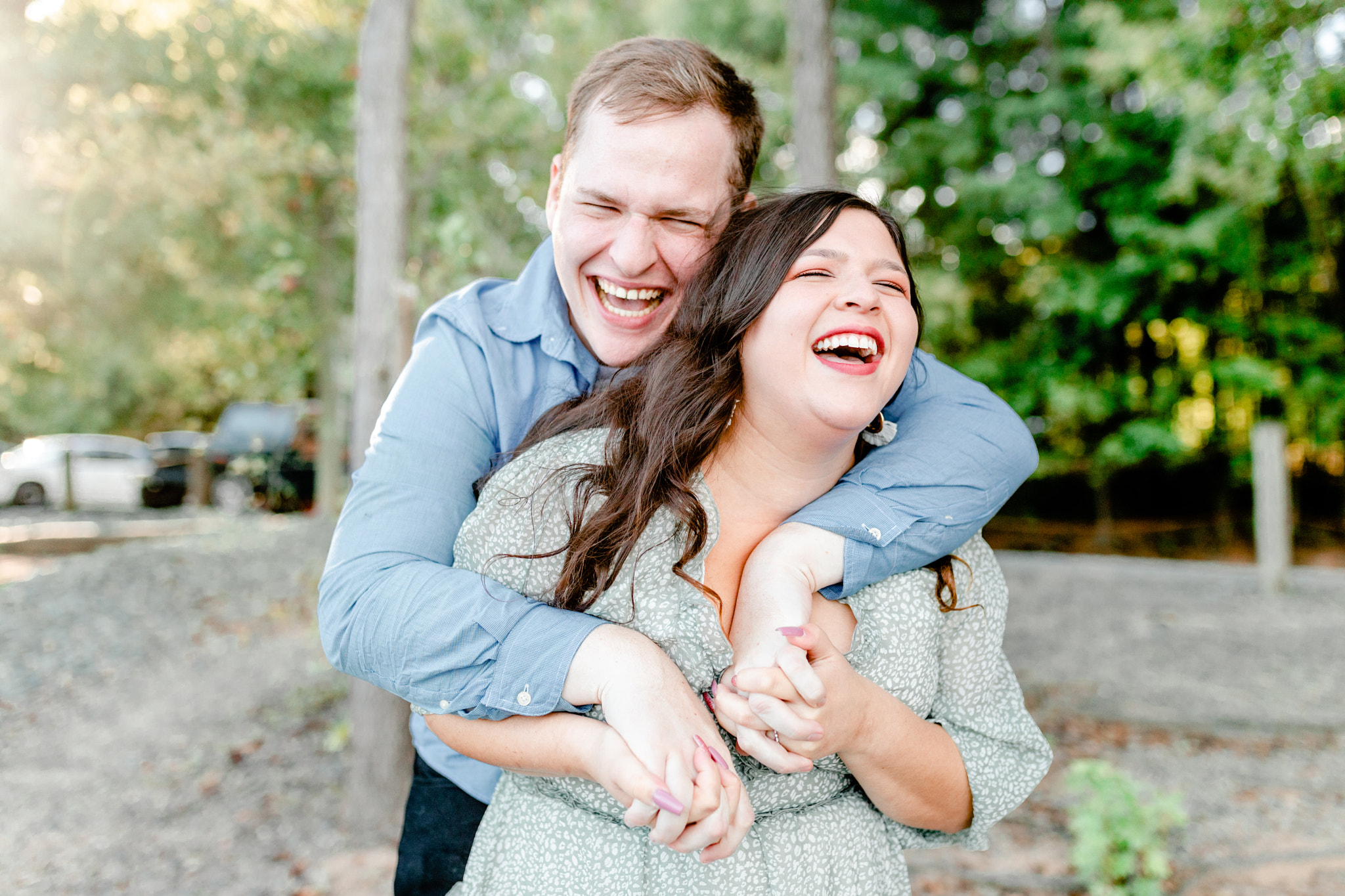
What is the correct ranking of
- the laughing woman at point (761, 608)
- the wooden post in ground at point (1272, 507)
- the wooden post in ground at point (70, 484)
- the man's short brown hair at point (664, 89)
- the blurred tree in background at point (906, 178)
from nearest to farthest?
1. the laughing woman at point (761, 608)
2. the man's short brown hair at point (664, 89)
3. the blurred tree in background at point (906, 178)
4. the wooden post in ground at point (1272, 507)
5. the wooden post in ground at point (70, 484)

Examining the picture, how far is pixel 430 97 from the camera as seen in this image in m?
6.20

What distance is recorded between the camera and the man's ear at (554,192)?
1.91 m

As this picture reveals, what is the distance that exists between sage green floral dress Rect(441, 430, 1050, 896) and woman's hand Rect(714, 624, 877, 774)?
0.12 metres

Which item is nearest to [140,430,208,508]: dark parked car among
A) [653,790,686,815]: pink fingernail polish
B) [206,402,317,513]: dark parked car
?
[206,402,317,513]: dark parked car

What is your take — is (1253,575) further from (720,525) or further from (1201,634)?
(720,525)

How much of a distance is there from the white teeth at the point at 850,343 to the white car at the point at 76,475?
1889cm

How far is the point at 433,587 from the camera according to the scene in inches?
53.1

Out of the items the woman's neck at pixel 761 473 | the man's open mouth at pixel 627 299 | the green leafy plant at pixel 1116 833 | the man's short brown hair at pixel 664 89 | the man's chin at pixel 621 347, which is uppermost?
the man's short brown hair at pixel 664 89

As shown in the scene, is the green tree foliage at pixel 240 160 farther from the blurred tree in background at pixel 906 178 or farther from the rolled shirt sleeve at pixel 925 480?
the rolled shirt sleeve at pixel 925 480

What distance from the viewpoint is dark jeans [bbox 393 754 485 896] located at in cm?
185

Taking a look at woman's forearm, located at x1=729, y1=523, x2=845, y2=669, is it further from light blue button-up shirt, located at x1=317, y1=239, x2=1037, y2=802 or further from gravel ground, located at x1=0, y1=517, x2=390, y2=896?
gravel ground, located at x1=0, y1=517, x2=390, y2=896

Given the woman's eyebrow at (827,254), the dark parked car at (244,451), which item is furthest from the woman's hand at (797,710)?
the dark parked car at (244,451)

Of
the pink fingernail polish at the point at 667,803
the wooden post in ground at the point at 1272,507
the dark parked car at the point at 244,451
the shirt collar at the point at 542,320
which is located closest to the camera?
the pink fingernail polish at the point at 667,803

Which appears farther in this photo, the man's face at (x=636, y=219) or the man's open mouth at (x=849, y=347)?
the man's face at (x=636, y=219)
